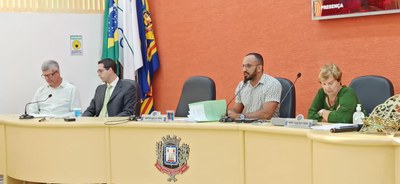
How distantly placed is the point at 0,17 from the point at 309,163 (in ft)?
12.7

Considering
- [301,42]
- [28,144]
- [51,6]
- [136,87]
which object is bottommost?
[28,144]

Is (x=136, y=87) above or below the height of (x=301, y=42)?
below

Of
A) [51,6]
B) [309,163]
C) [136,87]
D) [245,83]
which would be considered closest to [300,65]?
[245,83]

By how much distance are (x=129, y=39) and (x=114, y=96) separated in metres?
1.29

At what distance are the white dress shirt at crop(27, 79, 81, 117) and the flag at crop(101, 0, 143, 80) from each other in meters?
0.66

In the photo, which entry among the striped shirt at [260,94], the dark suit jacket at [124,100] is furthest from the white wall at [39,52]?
the striped shirt at [260,94]

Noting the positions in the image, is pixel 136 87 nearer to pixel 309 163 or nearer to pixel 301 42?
pixel 301 42

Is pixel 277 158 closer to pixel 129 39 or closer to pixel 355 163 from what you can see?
pixel 355 163

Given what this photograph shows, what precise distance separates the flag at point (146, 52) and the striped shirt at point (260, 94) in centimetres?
174

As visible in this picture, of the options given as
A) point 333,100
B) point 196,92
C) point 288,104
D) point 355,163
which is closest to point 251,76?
point 288,104

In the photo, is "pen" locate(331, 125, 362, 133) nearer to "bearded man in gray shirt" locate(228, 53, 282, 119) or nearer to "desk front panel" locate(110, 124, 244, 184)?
"desk front panel" locate(110, 124, 244, 184)

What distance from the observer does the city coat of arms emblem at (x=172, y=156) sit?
164 inches

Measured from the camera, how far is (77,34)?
6.52m

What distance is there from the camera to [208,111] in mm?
4266
